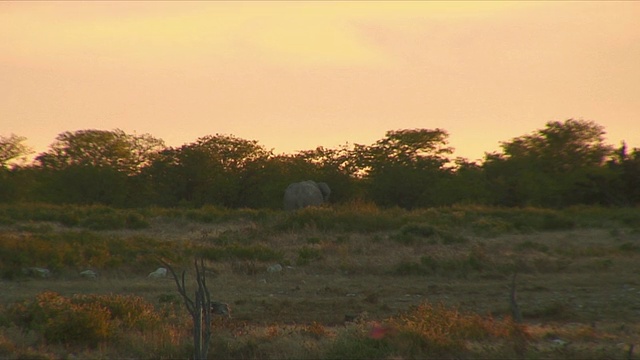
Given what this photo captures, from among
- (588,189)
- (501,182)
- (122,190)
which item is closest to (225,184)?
(122,190)

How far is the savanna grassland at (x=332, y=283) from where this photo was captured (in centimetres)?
1080

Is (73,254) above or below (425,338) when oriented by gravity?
above

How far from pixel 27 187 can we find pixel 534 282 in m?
37.1

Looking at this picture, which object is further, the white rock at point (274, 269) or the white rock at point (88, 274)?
the white rock at point (274, 269)

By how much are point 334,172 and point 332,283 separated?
2910cm

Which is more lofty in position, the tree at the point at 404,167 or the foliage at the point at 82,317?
the tree at the point at 404,167

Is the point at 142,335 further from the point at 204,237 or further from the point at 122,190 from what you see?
the point at 122,190

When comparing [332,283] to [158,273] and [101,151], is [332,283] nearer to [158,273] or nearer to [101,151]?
[158,273]

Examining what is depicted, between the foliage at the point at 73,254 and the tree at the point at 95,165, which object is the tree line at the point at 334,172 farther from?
the foliage at the point at 73,254

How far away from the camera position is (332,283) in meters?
19.1

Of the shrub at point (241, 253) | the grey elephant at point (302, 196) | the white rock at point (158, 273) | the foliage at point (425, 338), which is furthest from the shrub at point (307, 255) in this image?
the grey elephant at point (302, 196)

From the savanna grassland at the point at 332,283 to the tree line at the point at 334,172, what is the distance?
8.10 m

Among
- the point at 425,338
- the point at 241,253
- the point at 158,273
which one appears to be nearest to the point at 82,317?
the point at 425,338

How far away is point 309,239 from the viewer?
25.7m
